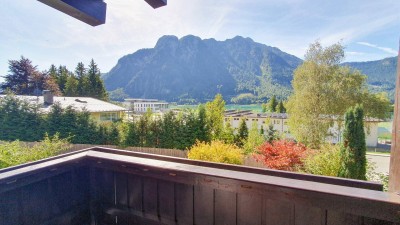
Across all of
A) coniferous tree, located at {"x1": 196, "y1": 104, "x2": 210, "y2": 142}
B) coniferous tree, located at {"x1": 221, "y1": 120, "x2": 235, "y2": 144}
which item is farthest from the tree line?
coniferous tree, located at {"x1": 221, "y1": 120, "x2": 235, "y2": 144}

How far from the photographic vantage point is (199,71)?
75375mm

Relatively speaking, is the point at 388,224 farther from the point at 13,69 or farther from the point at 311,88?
the point at 13,69

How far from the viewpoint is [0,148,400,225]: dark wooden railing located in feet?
3.09

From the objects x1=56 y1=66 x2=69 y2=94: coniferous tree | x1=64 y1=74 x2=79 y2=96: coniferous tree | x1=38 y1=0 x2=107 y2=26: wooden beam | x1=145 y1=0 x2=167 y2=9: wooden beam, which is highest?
x1=56 y1=66 x2=69 y2=94: coniferous tree

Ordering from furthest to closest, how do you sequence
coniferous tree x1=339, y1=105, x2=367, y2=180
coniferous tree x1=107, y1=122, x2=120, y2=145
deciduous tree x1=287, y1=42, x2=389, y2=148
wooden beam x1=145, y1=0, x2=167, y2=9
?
deciduous tree x1=287, y1=42, x2=389, y2=148 → coniferous tree x1=107, y1=122, x2=120, y2=145 → coniferous tree x1=339, y1=105, x2=367, y2=180 → wooden beam x1=145, y1=0, x2=167, y2=9

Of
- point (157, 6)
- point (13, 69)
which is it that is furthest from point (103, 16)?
point (13, 69)

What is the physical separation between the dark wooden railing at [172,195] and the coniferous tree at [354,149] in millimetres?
5005

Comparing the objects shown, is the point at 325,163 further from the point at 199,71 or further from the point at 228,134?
the point at 199,71

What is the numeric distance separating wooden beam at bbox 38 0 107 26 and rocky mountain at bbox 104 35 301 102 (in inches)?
2047

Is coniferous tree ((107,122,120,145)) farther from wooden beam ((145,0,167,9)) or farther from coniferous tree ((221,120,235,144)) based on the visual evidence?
wooden beam ((145,0,167,9))

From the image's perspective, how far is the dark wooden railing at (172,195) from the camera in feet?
3.09

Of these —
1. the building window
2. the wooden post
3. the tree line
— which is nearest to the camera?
the wooden post

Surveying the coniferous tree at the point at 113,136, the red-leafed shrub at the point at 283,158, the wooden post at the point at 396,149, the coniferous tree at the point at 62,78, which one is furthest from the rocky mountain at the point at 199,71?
the wooden post at the point at 396,149

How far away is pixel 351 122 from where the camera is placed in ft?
18.6
